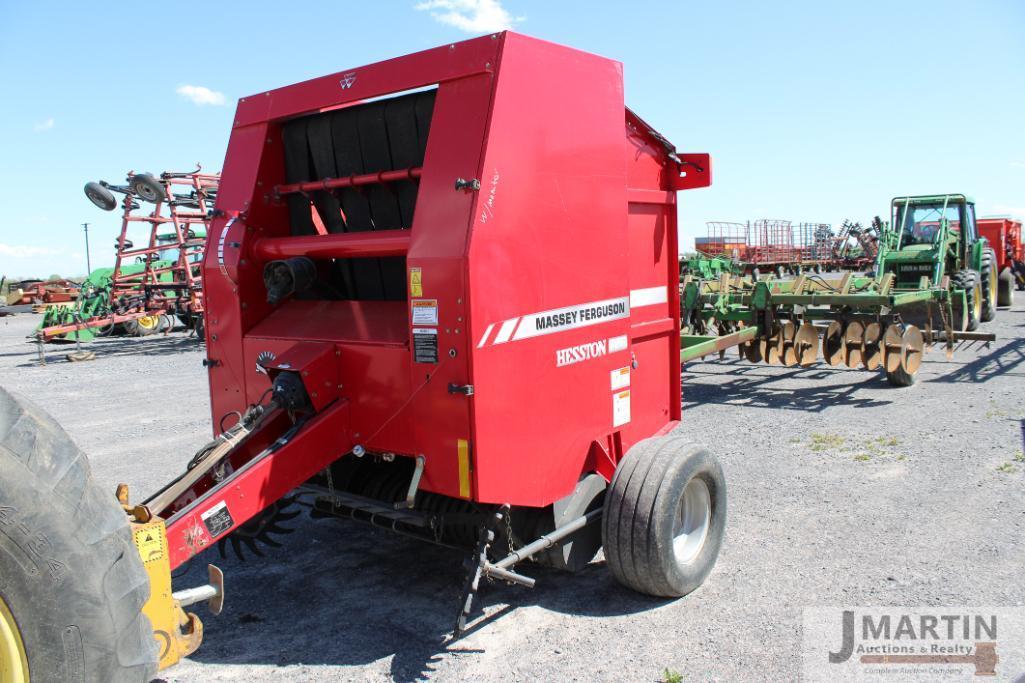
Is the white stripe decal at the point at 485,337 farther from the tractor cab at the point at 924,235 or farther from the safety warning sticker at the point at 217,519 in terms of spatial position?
the tractor cab at the point at 924,235

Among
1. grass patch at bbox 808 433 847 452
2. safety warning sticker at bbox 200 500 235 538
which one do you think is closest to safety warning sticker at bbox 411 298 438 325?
safety warning sticker at bbox 200 500 235 538

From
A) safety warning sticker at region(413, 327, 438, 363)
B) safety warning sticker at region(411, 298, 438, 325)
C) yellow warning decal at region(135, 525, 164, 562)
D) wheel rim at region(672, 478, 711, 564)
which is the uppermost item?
safety warning sticker at region(411, 298, 438, 325)

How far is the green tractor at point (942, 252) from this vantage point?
11.8 m

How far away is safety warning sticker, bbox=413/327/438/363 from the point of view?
3127mm

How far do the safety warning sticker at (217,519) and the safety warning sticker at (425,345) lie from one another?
37.0 inches

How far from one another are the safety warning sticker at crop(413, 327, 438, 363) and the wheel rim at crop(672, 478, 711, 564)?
162 cm

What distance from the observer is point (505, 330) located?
318cm

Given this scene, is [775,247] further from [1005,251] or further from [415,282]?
[415,282]

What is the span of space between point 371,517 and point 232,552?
137cm

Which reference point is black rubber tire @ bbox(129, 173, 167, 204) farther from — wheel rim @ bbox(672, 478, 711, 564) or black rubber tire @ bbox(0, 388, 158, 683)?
wheel rim @ bbox(672, 478, 711, 564)

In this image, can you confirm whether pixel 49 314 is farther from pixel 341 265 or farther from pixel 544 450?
pixel 544 450

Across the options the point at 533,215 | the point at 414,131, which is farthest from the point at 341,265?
the point at 533,215

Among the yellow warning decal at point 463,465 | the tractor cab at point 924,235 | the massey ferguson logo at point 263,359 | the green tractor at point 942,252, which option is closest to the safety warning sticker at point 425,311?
the yellow warning decal at point 463,465

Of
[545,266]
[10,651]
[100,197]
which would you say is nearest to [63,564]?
[10,651]
